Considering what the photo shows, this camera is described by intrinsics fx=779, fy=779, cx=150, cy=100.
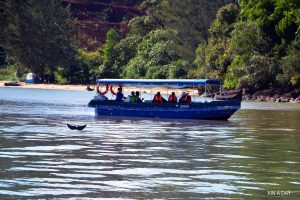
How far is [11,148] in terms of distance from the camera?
23844mm

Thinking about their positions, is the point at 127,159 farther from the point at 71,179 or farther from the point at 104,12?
the point at 104,12

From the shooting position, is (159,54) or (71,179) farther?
(159,54)

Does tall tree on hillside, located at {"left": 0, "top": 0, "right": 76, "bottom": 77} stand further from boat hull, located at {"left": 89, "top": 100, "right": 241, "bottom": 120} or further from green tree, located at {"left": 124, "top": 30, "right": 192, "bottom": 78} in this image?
boat hull, located at {"left": 89, "top": 100, "right": 241, "bottom": 120}

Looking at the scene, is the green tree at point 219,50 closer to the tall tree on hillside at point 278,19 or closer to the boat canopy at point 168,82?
the tall tree on hillside at point 278,19

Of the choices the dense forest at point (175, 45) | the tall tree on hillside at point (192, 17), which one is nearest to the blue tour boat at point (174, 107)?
the dense forest at point (175, 45)

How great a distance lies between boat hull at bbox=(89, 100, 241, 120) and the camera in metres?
40.3

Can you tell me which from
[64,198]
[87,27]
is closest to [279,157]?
[64,198]

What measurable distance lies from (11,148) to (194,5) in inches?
2737

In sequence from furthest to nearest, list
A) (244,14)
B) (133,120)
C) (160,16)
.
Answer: (160,16), (244,14), (133,120)

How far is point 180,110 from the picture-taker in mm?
40844

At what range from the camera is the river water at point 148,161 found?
16.2m

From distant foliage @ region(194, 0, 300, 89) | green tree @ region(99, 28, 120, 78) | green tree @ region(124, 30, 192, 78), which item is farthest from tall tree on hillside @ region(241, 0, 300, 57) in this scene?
green tree @ region(99, 28, 120, 78)

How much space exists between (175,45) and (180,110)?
48.8 m

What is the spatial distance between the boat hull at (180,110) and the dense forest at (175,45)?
1691 centimetres
